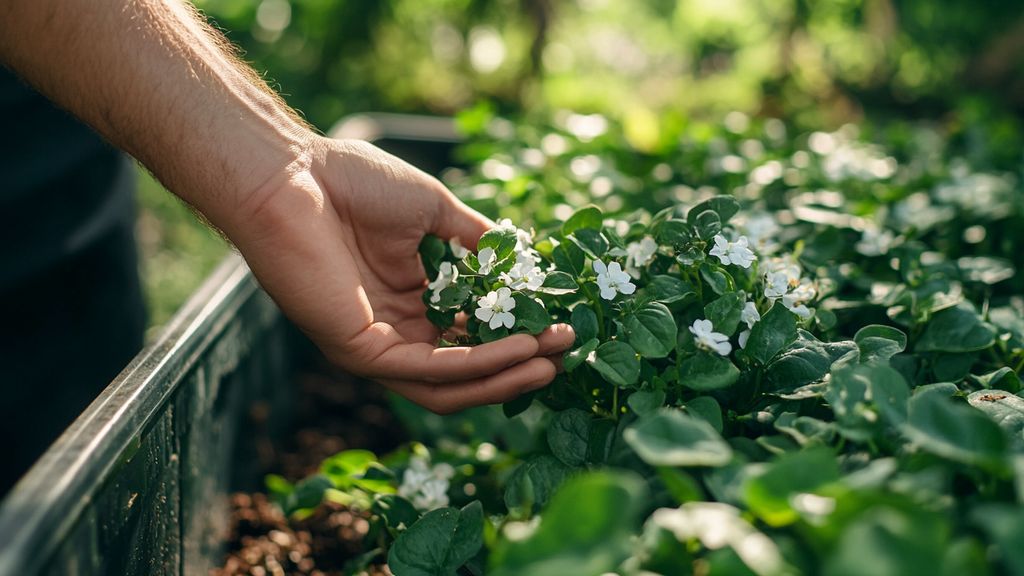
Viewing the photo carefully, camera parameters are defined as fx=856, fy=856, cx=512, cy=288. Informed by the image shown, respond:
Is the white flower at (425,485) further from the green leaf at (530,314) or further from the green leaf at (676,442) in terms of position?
the green leaf at (676,442)

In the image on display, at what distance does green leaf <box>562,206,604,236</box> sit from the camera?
1015 mm

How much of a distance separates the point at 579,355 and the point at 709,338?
0.43 ft

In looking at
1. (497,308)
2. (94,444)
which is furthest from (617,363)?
(94,444)

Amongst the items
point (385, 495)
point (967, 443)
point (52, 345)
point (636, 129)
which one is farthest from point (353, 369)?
point (636, 129)

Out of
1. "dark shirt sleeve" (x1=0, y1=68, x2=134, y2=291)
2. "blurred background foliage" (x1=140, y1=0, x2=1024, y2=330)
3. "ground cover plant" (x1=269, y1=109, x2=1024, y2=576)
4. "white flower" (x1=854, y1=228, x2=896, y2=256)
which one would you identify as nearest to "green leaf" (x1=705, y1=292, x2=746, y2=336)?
"ground cover plant" (x1=269, y1=109, x2=1024, y2=576)

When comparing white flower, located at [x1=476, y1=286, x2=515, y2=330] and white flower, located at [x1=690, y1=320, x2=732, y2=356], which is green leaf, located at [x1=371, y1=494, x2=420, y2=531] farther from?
white flower, located at [x1=690, y1=320, x2=732, y2=356]

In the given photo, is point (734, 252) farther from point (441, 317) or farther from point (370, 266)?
point (370, 266)

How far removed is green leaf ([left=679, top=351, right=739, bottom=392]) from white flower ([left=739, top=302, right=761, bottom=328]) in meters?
0.05

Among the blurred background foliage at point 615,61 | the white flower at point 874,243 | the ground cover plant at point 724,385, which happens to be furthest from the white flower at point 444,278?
the blurred background foliage at point 615,61

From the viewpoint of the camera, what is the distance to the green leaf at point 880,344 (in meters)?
0.91

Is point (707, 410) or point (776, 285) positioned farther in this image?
point (776, 285)

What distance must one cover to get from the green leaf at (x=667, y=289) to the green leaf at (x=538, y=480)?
0.21 meters

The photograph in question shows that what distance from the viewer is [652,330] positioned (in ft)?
2.91

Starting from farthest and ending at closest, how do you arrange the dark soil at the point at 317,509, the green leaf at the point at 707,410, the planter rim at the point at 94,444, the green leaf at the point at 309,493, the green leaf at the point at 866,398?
1. the dark soil at the point at 317,509
2. the green leaf at the point at 309,493
3. the green leaf at the point at 707,410
4. the green leaf at the point at 866,398
5. the planter rim at the point at 94,444
